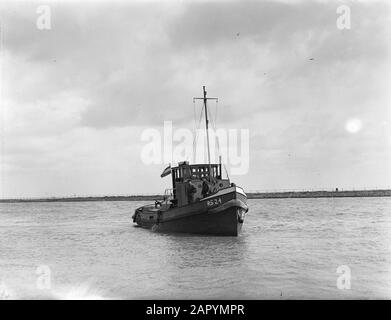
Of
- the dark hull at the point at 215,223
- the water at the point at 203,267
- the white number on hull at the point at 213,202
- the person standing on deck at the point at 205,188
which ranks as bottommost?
the water at the point at 203,267

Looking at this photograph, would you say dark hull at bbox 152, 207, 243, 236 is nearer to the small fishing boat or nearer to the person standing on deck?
the small fishing boat

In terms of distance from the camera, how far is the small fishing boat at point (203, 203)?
26.6 metres

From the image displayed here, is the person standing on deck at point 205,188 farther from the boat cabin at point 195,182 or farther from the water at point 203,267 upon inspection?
the water at point 203,267

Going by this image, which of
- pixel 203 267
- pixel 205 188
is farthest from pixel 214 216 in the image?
pixel 203 267

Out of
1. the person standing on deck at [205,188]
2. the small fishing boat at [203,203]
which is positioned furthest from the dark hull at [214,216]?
the person standing on deck at [205,188]

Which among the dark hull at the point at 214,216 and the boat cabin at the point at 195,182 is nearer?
the dark hull at the point at 214,216

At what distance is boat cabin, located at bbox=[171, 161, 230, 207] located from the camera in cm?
2959

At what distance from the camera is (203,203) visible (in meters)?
27.2

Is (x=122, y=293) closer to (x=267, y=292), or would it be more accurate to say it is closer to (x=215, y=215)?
(x=267, y=292)

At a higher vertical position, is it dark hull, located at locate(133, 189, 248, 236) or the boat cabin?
the boat cabin

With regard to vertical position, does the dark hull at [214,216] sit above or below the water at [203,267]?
above

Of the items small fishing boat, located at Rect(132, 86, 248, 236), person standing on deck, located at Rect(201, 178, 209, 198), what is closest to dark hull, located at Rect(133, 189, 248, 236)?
small fishing boat, located at Rect(132, 86, 248, 236)

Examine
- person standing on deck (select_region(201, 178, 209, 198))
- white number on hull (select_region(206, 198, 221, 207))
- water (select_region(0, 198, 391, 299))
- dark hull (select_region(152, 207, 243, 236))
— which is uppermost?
person standing on deck (select_region(201, 178, 209, 198))

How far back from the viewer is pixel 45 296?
42.7ft
